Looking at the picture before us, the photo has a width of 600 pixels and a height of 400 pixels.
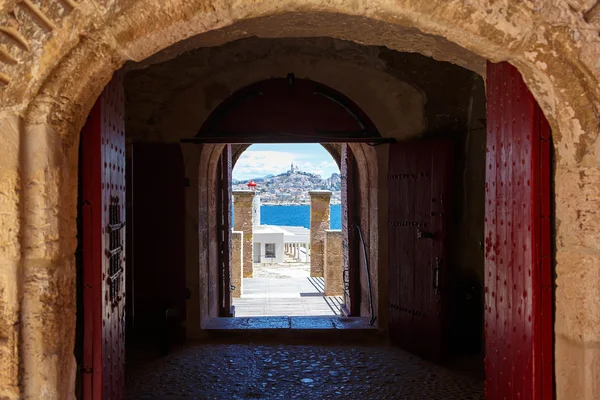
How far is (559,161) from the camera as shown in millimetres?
2227

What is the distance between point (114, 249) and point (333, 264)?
11.3m

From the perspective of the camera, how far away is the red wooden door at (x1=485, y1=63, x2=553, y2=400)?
2291 mm

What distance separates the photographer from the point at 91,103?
2186 millimetres

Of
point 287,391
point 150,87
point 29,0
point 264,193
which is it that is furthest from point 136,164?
point 264,193

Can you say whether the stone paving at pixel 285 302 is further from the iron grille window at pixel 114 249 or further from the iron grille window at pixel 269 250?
the iron grille window at pixel 269 250

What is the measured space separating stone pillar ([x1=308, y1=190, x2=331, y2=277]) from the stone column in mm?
1171

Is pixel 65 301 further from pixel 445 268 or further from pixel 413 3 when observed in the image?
pixel 445 268

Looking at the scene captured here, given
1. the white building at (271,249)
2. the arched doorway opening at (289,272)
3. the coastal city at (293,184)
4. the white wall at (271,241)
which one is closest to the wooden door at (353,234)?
the arched doorway opening at (289,272)

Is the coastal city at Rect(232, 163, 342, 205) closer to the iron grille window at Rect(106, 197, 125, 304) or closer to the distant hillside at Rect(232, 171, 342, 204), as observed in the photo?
the distant hillside at Rect(232, 171, 342, 204)

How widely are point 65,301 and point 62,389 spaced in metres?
0.35

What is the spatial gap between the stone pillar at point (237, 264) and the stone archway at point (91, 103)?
11.1 meters

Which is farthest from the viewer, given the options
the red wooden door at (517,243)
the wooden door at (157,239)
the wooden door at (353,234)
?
the wooden door at (353,234)

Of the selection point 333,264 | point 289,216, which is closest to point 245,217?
point 333,264

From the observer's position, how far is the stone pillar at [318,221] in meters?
15.6
